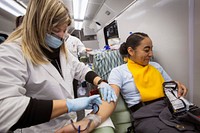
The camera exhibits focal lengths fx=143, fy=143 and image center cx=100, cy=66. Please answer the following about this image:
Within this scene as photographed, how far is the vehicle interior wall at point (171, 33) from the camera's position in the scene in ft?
4.56

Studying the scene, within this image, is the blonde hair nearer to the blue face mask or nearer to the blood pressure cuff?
the blue face mask

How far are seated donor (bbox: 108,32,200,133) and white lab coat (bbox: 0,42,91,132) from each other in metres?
0.55

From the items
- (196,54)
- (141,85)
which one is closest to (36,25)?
(141,85)

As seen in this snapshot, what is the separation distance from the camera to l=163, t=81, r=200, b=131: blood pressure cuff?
0.96 metres

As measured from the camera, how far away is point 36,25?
0.86m

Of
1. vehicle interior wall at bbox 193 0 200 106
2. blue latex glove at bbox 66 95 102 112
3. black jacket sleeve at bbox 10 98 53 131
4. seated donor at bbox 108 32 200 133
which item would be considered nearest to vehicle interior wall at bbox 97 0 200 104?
vehicle interior wall at bbox 193 0 200 106

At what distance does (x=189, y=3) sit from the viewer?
1268mm

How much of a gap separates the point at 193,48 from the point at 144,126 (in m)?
0.85

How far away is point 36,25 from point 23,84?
1.18 ft

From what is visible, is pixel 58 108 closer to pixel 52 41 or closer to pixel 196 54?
pixel 52 41

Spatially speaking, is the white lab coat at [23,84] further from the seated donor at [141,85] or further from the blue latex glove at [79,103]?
the seated donor at [141,85]

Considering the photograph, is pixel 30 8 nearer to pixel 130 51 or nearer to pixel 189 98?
pixel 130 51

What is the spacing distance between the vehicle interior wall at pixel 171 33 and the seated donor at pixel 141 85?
6.7 inches

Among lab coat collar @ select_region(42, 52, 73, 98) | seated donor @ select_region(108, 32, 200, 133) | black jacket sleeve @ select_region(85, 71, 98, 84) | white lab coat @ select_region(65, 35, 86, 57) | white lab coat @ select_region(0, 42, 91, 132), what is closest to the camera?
white lab coat @ select_region(0, 42, 91, 132)
